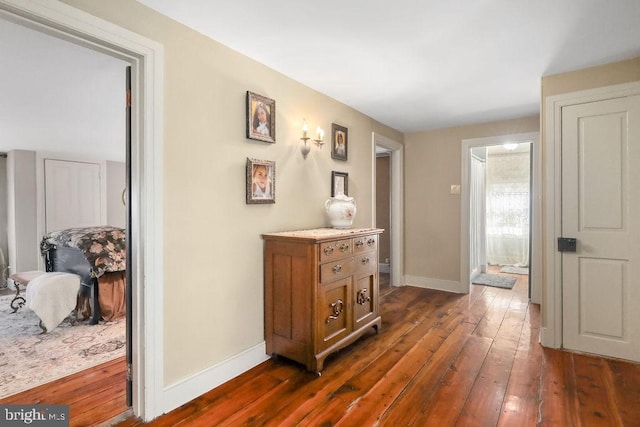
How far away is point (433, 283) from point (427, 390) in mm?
2694

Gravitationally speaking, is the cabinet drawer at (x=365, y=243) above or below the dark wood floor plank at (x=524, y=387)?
above

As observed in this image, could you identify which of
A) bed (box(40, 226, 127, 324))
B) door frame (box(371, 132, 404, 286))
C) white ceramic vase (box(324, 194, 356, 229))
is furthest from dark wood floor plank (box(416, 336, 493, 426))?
bed (box(40, 226, 127, 324))

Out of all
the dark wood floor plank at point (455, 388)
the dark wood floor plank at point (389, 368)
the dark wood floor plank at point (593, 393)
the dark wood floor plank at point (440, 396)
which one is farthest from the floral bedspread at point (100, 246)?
the dark wood floor plank at point (593, 393)

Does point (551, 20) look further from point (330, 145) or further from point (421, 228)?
point (421, 228)

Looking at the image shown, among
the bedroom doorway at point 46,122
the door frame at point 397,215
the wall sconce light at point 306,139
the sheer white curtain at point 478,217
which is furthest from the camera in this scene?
the sheer white curtain at point 478,217

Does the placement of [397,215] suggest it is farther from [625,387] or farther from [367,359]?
[625,387]

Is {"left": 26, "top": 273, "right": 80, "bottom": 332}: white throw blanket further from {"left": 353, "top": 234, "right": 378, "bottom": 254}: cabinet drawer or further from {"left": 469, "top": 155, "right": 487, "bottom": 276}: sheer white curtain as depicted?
{"left": 469, "top": 155, "right": 487, "bottom": 276}: sheer white curtain

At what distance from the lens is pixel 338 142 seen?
3350 millimetres

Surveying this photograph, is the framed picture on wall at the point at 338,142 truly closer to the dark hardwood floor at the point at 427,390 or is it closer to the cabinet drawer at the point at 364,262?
the cabinet drawer at the point at 364,262

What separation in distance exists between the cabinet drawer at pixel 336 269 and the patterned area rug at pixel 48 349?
180 centimetres

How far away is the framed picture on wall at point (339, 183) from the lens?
3.28 meters

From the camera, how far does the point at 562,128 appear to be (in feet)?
8.70

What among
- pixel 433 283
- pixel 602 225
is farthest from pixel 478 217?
pixel 602 225

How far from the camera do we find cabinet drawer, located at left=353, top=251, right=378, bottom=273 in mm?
2695
